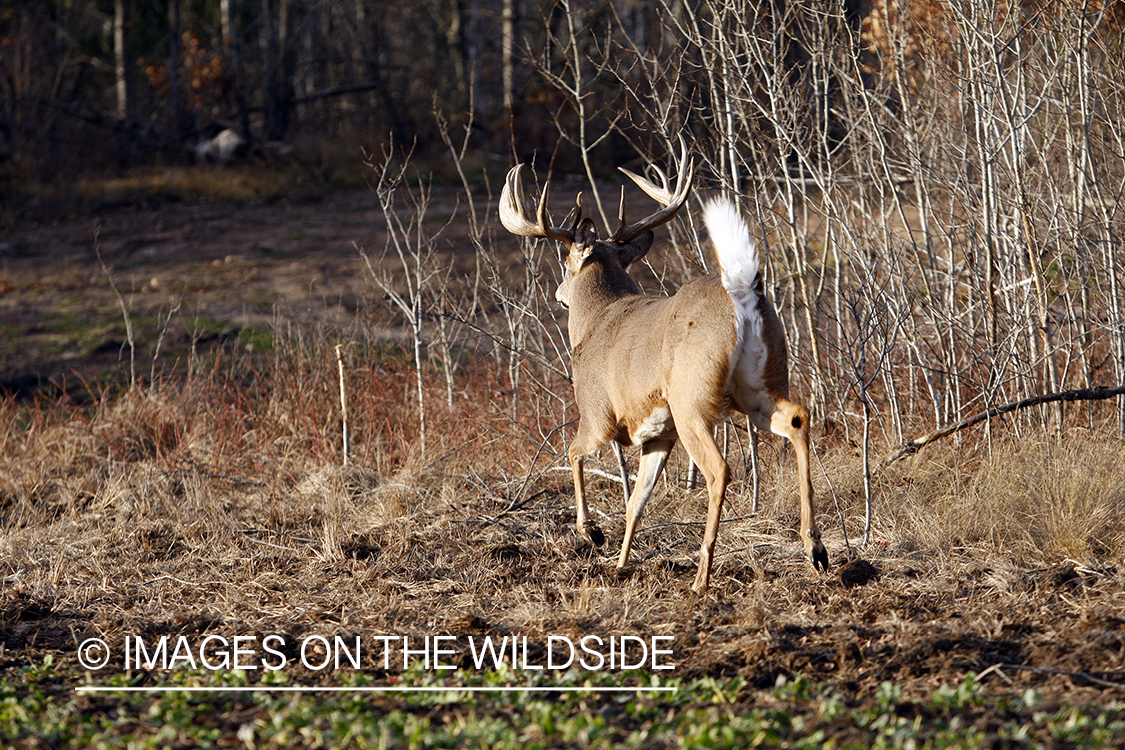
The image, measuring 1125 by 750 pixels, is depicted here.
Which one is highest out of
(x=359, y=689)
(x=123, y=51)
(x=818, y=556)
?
(x=123, y=51)

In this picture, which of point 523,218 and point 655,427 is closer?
point 655,427

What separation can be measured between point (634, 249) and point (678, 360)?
172 centimetres

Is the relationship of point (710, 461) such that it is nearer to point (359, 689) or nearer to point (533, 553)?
point (533, 553)

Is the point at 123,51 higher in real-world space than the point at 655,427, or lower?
higher

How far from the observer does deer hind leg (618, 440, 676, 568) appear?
5.37m

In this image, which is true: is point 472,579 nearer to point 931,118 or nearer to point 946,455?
point 946,455

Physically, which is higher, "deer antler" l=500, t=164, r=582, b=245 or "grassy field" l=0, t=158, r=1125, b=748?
"deer antler" l=500, t=164, r=582, b=245

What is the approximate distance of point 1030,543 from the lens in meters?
5.20

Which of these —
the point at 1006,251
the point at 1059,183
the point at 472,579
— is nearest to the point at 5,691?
the point at 472,579

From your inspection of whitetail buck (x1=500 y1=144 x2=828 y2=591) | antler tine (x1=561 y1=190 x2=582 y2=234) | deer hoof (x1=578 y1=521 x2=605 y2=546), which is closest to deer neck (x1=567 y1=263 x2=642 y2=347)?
whitetail buck (x1=500 y1=144 x2=828 y2=591)

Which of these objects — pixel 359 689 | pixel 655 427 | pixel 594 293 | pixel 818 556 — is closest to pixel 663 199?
pixel 594 293

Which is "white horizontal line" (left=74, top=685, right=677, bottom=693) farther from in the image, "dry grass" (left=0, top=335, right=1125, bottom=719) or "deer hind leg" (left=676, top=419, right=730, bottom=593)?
"deer hind leg" (left=676, top=419, right=730, bottom=593)

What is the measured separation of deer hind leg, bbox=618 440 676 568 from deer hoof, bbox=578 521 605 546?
0.85 feet

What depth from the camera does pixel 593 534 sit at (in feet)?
18.6
